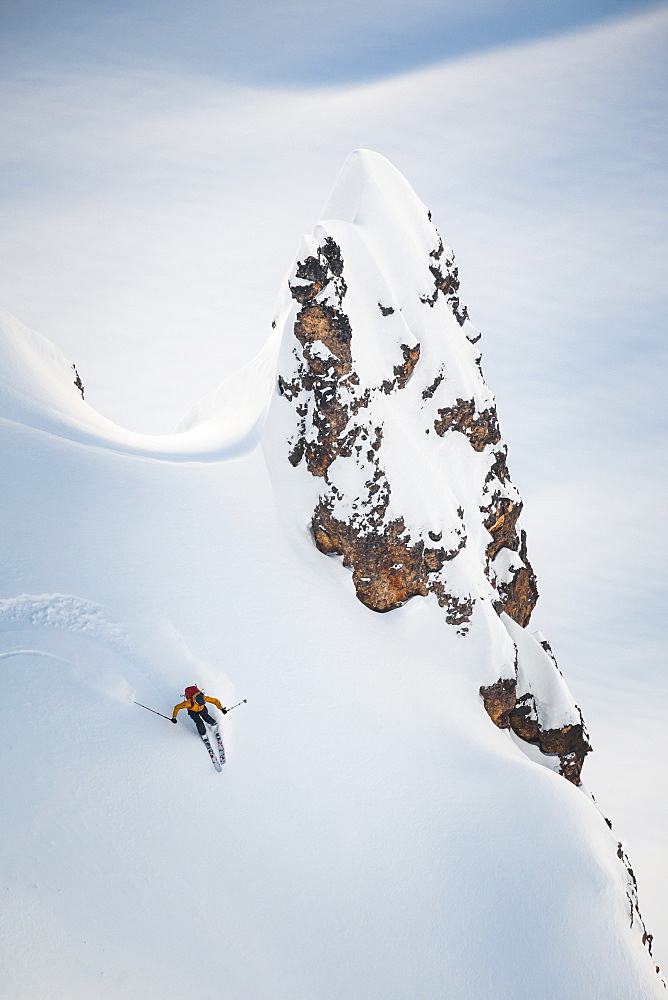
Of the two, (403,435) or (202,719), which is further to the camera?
(403,435)

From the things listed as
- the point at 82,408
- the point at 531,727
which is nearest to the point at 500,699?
the point at 531,727

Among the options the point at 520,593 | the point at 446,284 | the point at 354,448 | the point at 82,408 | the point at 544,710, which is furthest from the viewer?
the point at 520,593

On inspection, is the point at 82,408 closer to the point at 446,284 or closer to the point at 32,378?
the point at 32,378

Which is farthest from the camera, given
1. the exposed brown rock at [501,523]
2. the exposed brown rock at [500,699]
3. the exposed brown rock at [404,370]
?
the exposed brown rock at [501,523]

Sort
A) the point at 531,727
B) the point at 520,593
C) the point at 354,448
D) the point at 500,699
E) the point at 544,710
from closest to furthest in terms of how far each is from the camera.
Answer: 1. the point at 500,699
2. the point at 354,448
3. the point at 531,727
4. the point at 544,710
5. the point at 520,593

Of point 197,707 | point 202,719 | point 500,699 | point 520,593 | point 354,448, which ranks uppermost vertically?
point 354,448

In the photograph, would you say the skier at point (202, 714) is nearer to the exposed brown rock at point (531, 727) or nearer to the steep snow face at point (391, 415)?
the steep snow face at point (391, 415)

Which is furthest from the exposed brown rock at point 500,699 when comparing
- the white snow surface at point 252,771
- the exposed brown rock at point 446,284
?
the exposed brown rock at point 446,284

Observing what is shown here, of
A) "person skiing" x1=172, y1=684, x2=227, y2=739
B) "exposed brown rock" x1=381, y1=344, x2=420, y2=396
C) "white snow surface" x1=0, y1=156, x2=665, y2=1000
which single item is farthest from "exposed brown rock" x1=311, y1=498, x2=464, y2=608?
"person skiing" x1=172, y1=684, x2=227, y2=739
